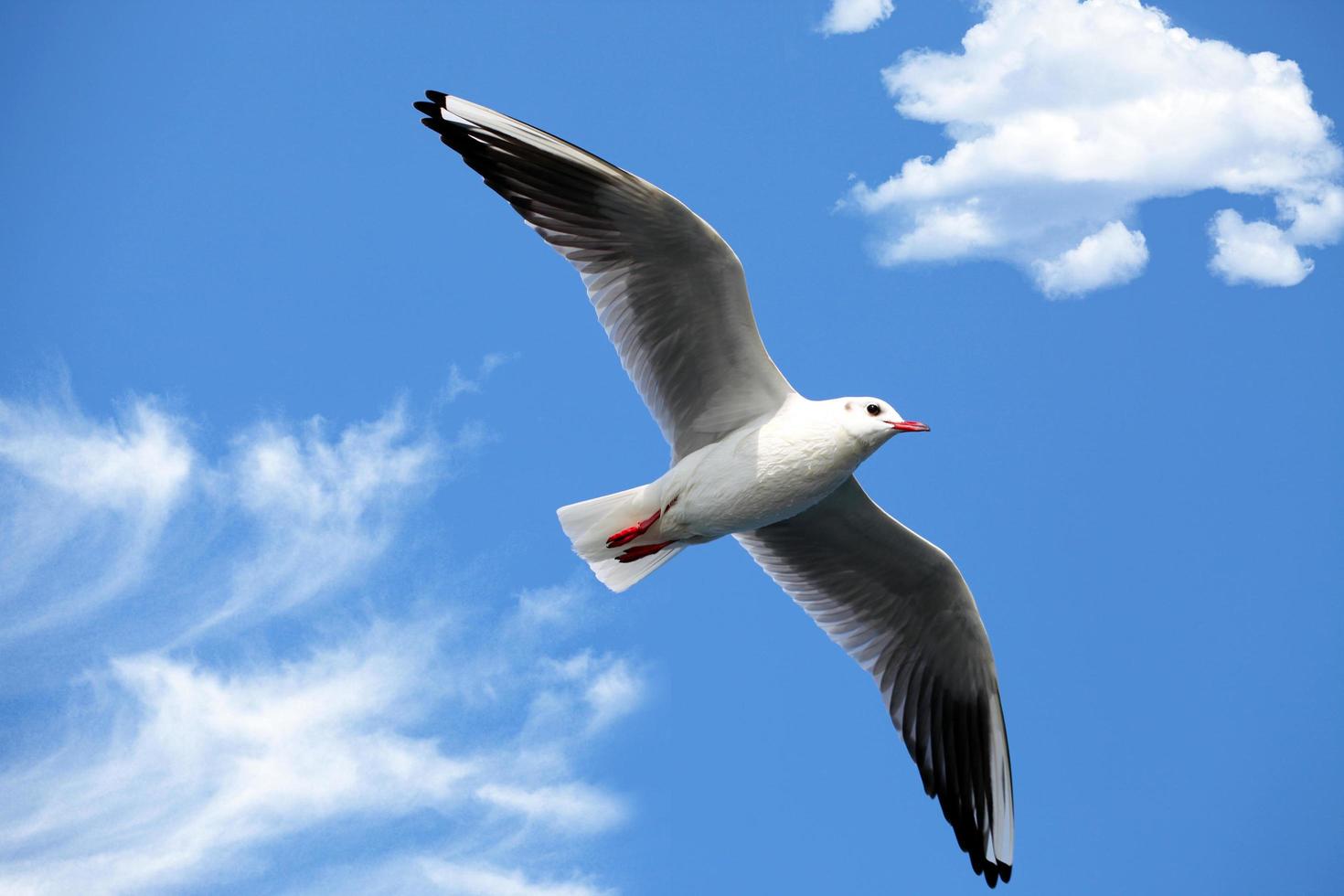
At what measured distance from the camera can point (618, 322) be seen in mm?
4992

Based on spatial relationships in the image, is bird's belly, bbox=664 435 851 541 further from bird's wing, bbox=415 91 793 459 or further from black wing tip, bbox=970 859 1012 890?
black wing tip, bbox=970 859 1012 890

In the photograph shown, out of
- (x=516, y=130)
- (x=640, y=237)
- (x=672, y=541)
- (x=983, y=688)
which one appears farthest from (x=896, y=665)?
(x=516, y=130)

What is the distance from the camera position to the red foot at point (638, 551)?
514 cm

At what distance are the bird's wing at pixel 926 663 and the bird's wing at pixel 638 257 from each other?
0.91 m

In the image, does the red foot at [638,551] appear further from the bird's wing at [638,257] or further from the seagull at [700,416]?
the bird's wing at [638,257]

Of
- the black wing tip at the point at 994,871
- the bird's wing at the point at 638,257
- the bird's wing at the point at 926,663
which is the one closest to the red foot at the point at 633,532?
the bird's wing at the point at 638,257

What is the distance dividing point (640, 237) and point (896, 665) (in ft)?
7.31

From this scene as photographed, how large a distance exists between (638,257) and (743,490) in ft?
2.97

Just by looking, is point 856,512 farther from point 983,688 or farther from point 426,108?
point 426,108

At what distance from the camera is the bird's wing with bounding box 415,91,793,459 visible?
473cm

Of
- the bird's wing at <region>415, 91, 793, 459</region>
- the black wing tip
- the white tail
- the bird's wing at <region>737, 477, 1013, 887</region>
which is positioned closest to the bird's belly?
the white tail

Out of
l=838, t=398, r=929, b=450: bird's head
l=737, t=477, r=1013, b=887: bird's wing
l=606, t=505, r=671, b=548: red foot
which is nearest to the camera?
l=838, t=398, r=929, b=450: bird's head

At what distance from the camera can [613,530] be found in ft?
16.9

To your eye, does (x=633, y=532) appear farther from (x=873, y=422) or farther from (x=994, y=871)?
(x=994, y=871)
